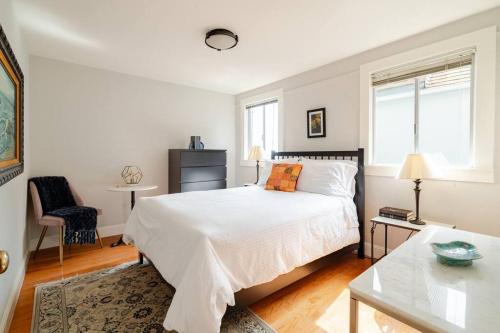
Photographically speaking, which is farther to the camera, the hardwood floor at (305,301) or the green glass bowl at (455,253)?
the hardwood floor at (305,301)

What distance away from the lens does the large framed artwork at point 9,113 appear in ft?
4.73

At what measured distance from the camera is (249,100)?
4.62 m

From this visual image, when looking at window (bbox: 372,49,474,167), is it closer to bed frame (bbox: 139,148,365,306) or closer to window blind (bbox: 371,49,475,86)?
window blind (bbox: 371,49,475,86)

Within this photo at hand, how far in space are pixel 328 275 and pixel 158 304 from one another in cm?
156

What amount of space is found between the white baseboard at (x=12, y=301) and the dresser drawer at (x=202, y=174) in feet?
6.85

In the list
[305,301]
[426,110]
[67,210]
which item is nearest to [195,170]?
[67,210]

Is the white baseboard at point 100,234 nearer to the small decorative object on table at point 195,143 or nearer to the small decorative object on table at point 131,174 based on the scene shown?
the small decorative object on table at point 131,174

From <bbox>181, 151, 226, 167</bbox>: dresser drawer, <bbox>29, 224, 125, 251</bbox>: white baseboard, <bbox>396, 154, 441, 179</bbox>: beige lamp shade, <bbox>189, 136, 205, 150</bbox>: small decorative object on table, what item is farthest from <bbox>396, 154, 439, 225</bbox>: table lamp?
<bbox>29, 224, 125, 251</bbox>: white baseboard

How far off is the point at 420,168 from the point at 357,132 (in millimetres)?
964

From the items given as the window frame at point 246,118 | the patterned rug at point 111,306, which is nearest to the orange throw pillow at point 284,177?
the window frame at point 246,118

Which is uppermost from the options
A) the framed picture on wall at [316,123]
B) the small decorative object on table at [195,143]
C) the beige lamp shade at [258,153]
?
the framed picture on wall at [316,123]

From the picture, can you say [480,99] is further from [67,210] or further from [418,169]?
[67,210]

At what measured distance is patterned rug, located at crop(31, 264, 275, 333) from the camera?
5.39ft

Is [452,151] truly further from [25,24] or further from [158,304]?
[25,24]
